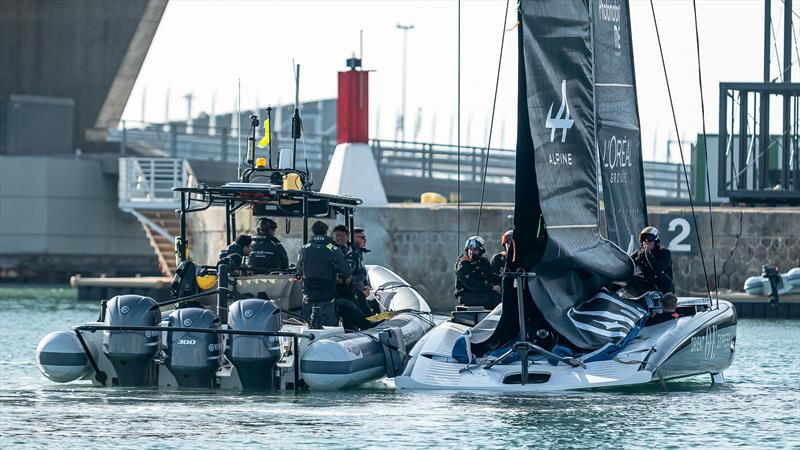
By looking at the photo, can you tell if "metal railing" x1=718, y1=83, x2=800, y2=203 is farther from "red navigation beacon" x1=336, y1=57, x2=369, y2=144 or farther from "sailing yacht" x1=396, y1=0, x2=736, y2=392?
"sailing yacht" x1=396, y1=0, x2=736, y2=392

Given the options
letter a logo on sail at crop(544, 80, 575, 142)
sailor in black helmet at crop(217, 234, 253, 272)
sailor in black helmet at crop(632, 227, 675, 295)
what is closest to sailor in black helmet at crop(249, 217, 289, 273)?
sailor in black helmet at crop(217, 234, 253, 272)

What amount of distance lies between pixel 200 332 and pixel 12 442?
142 inches

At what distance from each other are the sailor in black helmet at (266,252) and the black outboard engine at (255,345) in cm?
231

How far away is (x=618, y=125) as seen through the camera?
2458 cm

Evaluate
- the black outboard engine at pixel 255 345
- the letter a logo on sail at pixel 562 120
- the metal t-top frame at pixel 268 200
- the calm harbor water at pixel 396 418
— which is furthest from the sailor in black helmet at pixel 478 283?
the black outboard engine at pixel 255 345

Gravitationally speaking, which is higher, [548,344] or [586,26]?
[586,26]

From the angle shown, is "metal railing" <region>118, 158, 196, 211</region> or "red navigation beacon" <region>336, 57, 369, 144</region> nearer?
"red navigation beacon" <region>336, 57, 369, 144</region>

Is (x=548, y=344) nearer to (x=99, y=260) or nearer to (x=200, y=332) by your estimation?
(x=200, y=332)

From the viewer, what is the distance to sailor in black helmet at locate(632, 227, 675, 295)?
22.7 m

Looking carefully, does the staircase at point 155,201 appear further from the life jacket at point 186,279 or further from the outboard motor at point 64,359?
the outboard motor at point 64,359

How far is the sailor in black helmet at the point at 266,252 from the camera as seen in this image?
74.0ft

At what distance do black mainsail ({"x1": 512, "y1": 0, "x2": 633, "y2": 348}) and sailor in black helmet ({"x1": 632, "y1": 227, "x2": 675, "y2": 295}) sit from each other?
161 centimetres

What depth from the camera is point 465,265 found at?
75.7 ft

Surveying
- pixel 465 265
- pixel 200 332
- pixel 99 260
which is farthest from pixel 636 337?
pixel 99 260
